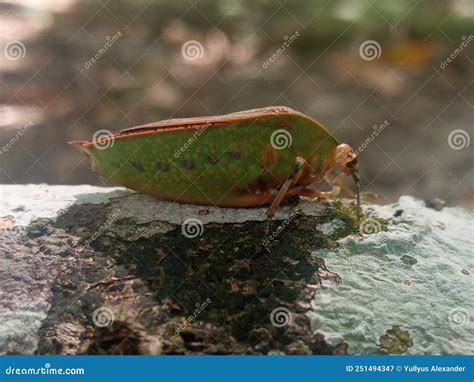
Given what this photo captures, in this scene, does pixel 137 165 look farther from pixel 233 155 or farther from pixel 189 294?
pixel 189 294

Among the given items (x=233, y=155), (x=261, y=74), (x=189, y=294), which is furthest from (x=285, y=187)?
(x=261, y=74)

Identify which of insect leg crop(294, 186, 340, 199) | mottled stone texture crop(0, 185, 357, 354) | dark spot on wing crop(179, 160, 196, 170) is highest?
insect leg crop(294, 186, 340, 199)

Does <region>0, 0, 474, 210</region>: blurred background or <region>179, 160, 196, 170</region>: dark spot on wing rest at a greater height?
<region>0, 0, 474, 210</region>: blurred background

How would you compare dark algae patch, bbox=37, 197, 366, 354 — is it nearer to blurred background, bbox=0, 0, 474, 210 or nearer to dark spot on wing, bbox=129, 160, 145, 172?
dark spot on wing, bbox=129, 160, 145, 172

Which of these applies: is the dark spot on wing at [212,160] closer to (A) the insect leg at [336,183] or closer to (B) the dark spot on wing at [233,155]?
(B) the dark spot on wing at [233,155]

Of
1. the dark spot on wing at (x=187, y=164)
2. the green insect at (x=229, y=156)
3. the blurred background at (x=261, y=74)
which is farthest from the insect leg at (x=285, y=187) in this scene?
the blurred background at (x=261, y=74)

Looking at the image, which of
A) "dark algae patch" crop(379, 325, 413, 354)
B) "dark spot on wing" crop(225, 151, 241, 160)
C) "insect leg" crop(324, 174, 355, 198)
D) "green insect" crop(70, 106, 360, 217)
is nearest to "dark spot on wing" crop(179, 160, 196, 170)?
"green insect" crop(70, 106, 360, 217)

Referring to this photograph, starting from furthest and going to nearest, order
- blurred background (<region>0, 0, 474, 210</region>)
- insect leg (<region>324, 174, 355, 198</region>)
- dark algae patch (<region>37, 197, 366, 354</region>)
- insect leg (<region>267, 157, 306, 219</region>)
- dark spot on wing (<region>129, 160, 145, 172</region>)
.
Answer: blurred background (<region>0, 0, 474, 210</region>)
insect leg (<region>324, 174, 355, 198</region>)
dark spot on wing (<region>129, 160, 145, 172</region>)
insect leg (<region>267, 157, 306, 219</region>)
dark algae patch (<region>37, 197, 366, 354</region>)
